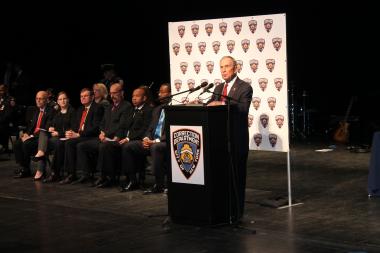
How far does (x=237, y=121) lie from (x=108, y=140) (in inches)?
115

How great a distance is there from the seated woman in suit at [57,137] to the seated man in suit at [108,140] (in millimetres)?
459

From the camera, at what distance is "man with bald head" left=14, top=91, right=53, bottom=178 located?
10828 millimetres

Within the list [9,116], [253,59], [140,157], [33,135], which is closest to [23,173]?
[33,135]

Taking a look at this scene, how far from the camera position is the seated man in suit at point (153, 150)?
924 centimetres

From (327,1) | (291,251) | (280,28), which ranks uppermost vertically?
(327,1)

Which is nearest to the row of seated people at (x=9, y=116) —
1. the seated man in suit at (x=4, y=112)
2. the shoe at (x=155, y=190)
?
the seated man in suit at (x=4, y=112)

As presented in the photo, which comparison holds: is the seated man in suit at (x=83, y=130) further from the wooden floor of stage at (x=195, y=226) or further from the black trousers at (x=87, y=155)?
the wooden floor of stage at (x=195, y=226)

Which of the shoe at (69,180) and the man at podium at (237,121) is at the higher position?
the man at podium at (237,121)

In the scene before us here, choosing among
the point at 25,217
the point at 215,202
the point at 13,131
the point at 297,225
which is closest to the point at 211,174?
the point at 215,202

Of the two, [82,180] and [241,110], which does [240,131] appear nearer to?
[241,110]

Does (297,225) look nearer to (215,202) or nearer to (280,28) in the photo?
(215,202)

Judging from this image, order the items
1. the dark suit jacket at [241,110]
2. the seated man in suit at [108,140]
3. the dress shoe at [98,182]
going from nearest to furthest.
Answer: the dark suit jacket at [241,110] → the seated man in suit at [108,140] → the dress shoe at [98,182]

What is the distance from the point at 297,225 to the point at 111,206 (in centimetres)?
235

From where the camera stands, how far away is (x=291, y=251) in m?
6.18
